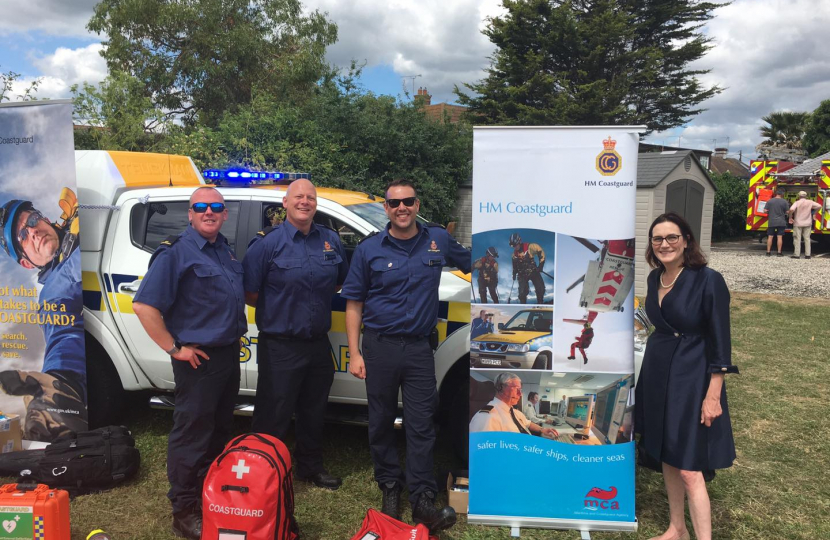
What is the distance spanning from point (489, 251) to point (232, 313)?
1413mm

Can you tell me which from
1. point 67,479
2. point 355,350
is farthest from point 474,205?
point 67,479

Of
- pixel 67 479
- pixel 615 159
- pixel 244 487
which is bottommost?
pixel 67 479

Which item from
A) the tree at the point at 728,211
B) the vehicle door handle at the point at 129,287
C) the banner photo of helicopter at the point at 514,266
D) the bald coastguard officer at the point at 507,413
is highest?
the tree at the point at 728,211

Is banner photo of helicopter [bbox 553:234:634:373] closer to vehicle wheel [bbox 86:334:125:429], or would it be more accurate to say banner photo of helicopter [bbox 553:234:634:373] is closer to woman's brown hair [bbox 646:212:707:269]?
woman's brown hair [bbox 646:212:707:269]

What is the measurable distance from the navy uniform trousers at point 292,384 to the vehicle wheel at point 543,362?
1.24 meters

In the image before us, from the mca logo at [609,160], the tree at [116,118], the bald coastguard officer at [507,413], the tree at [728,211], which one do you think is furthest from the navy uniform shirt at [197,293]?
the tree at [728,211]

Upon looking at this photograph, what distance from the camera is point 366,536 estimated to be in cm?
283

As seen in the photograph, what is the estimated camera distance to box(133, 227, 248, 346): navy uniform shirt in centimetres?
297

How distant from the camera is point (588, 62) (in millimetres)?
24609

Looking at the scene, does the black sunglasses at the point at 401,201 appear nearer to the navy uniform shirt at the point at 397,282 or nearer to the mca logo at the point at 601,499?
the navy uniform shirt at the point at 397,282

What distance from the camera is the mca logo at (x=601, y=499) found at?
3195 mm

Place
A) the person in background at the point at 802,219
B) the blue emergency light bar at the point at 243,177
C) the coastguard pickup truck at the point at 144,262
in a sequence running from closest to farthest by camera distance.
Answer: the coastguard pickup truck at the point at 144,262
the blue emergency light bar at the point at 243,177
the person in background at the point at 802,219

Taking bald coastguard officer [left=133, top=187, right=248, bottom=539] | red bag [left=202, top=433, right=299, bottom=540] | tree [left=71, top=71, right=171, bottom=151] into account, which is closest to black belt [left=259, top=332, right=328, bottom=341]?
bald coastguard officer [left=133, top=187, right=248, bottom=539]

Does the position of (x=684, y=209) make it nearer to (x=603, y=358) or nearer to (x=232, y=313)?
(x=603, y=358)
